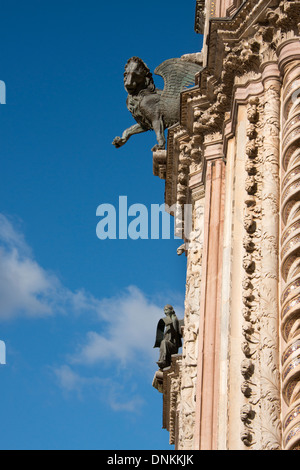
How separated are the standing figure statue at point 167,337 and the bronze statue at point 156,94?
11.5 feet

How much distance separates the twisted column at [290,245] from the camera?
11398 mm

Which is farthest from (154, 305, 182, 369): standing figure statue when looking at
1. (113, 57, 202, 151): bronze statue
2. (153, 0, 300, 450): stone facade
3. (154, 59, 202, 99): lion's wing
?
(154, 59, 202, 99): lion's wing

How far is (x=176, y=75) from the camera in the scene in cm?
1967

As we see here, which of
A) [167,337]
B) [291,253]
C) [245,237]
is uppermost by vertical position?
[167,337]

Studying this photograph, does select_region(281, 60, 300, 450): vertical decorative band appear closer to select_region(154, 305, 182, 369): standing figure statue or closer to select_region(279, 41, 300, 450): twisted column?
select_region(279, 41, 300, 450): twisted column

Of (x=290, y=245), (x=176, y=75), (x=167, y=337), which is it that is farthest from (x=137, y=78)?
(x=290, y=245)

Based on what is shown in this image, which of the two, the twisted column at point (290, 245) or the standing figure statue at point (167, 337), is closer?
the twisted column at point (290, 245)

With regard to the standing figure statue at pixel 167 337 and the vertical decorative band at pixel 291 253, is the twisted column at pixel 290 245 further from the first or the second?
the standing figure statue at pixel 167 337

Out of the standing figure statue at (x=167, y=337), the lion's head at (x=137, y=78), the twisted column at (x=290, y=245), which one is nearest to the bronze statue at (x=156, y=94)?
the lion's head at (x=137, y=78)

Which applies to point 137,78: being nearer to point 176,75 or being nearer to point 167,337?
point 176,75

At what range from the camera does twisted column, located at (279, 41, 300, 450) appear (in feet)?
37.4

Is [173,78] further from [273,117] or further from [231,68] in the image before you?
[273,117]

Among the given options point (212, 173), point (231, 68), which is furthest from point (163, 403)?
point (231, 68)

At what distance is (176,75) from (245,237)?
703 cm
